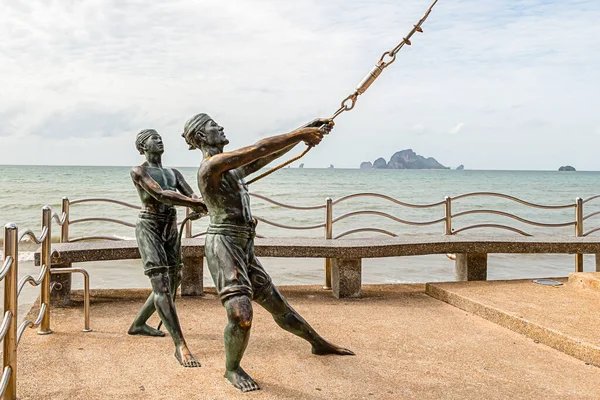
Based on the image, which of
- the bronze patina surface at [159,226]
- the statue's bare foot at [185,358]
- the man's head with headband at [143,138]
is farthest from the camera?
the man's head with headband at [143,138]

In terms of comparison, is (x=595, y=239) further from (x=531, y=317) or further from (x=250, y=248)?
(x=250, y=248)

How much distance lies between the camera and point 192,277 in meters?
7.42

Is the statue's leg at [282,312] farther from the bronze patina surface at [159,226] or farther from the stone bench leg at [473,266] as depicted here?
the stone bench leg at [473,266]

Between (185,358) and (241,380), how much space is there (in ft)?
2.47

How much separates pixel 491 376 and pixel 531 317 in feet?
5.01

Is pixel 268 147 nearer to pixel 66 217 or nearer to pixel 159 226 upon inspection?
pixel 159 226

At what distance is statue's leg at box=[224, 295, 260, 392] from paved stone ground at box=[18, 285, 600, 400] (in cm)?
8

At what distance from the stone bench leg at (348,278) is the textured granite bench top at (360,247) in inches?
6.8

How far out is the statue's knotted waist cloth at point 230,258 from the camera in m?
4.09

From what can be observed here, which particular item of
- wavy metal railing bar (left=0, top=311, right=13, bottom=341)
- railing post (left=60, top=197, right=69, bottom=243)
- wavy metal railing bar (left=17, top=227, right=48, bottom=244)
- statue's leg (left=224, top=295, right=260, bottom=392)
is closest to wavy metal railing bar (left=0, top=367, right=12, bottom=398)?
wavy metal railing bar (left=0, top=311, right=13, bottom=341)

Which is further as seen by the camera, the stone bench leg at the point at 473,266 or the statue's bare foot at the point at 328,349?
the stone bench leg at the point at 473,266

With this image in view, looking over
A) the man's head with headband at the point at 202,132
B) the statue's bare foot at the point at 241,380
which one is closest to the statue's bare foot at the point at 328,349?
the statue's bare foot at the point at 241,380

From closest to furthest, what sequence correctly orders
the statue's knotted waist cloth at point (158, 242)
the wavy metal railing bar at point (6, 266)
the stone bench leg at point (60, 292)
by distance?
1. the wavy metal railing bar at point (6, 266)
2. the statue's knotted waist cloth at point (158, 242)
3. the stone bench leg at point (60, 292)

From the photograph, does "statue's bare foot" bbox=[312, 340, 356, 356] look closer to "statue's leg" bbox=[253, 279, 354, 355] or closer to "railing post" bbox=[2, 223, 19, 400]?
"statue's leg" bbox=[253, 279, 354, 355]
